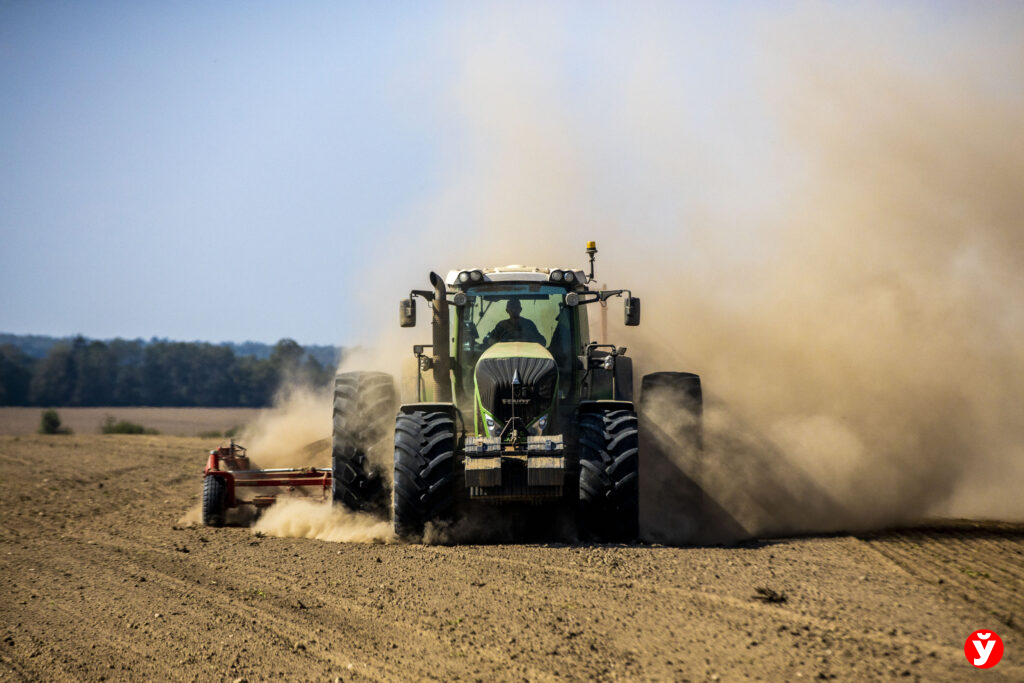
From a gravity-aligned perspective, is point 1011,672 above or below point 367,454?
below

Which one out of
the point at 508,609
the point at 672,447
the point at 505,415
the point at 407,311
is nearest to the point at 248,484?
the point at 407,311

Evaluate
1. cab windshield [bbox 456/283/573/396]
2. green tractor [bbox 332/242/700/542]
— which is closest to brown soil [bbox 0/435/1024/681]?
green tractor [bbox 332/242/700/542]

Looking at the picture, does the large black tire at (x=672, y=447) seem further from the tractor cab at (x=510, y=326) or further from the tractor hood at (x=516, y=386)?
the tractor hood at (x=516, y=386)

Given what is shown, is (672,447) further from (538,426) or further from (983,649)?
(983,649)

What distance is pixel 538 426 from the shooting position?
11.3 metres

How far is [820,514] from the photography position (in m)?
12.8

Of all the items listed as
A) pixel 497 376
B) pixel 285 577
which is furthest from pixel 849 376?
pixel 285 577

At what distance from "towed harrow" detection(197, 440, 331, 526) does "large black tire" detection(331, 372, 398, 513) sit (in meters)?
1.19

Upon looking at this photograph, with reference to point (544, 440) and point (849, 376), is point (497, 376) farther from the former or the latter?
point (849, 376)

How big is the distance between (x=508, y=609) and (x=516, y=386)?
11.7 feet

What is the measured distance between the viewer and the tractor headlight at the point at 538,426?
11234 millimetres

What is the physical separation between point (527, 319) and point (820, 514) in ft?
15.5

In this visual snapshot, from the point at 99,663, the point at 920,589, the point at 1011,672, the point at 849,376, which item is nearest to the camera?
the point at 1011,672

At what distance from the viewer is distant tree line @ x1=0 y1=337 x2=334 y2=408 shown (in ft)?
261
